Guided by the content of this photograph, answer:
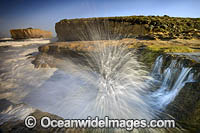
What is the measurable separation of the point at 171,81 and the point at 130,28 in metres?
4.82

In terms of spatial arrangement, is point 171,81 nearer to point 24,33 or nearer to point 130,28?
point 130,28

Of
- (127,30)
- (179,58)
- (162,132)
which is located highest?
(127,30)

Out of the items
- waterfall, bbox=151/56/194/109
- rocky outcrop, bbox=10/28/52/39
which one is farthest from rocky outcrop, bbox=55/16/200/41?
rocky outcrop, bbox=10/28/52/39

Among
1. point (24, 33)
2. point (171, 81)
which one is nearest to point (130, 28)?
point (171, 81)

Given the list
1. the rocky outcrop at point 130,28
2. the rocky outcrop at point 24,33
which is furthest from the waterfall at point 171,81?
the rocky outcrop at point 24,33

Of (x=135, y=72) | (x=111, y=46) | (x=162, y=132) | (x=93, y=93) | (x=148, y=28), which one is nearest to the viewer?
(x=162, y=132)

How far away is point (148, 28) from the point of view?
19.3ft

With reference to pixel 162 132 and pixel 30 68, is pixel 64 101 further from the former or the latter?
pixel 30 68

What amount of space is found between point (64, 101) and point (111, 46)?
8.43 feet

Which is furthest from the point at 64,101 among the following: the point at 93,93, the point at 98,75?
the point at 98,75

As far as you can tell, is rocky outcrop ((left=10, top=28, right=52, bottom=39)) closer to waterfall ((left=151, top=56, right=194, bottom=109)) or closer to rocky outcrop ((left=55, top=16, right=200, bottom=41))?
rocky outcrop ((left=55, top=16, right=200, bottom=41))

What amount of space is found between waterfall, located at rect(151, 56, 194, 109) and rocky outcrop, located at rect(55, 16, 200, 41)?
108 inches

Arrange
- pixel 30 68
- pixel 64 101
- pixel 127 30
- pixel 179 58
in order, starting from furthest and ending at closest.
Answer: pixel 127 30 → pixel 30 68 → pixel 64 101 → pixel 179 58

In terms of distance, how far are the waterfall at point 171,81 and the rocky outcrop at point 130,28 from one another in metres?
2.75
